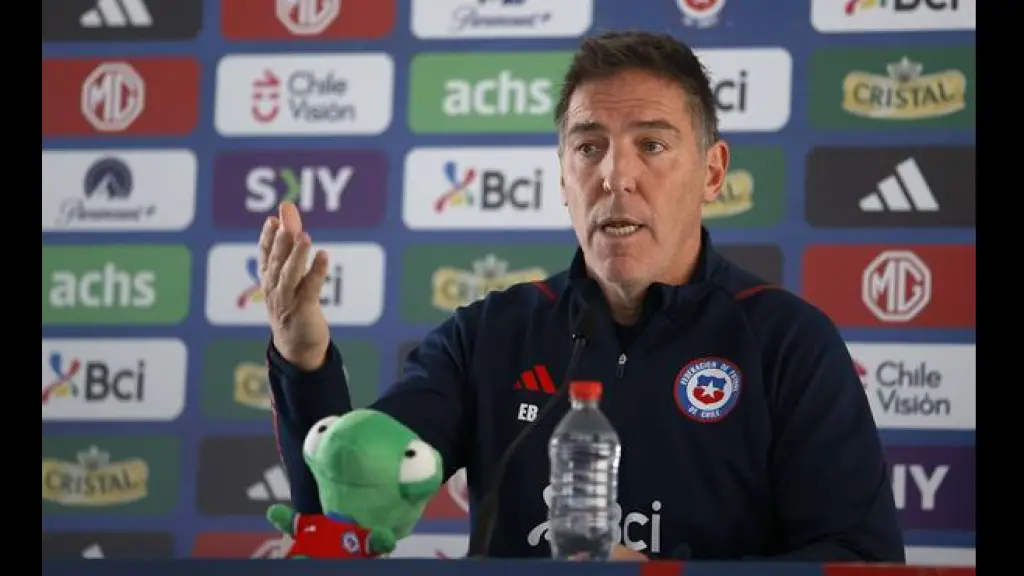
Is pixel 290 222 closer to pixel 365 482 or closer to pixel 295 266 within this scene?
pixel 295 266

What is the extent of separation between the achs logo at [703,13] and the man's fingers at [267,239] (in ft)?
5.82

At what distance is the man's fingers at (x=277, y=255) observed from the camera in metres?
1.58

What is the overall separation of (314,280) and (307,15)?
1805 mm

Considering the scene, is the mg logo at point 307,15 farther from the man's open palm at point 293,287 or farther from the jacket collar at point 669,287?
the man's open palm at point 293,287

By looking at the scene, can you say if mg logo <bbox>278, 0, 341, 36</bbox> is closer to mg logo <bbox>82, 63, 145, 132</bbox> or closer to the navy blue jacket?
mg logo <bbox>82, 63, 145, 132</bbox>

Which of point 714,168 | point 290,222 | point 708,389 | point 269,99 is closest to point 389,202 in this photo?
point 269,99

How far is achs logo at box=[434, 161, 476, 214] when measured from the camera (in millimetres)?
3211

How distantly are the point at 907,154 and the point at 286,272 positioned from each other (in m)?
1.90

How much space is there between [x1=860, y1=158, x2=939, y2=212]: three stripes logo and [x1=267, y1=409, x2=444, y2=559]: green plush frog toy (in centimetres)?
192

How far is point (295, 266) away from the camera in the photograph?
5.26 feet

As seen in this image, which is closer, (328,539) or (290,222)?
(328,539)

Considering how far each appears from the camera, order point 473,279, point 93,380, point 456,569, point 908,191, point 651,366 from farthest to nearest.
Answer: point 93,380
point 473,279
point 908,191
point 651,366
point 456,569

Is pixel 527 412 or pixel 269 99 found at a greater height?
pixel 269 99

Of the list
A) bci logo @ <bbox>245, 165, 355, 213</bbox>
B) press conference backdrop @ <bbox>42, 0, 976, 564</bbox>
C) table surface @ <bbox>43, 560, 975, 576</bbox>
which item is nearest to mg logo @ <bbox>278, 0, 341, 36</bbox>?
press conference backdrop @ <bbox>42, 0, 976, 564</bbox>
